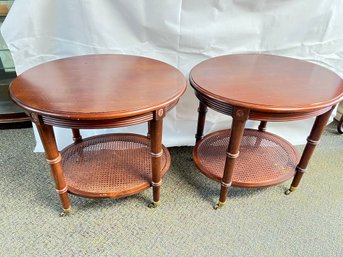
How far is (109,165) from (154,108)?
0.52m

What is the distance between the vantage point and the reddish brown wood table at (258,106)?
0.91m

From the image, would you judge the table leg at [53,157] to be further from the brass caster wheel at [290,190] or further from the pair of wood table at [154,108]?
the brass caster wheel at [290,190]

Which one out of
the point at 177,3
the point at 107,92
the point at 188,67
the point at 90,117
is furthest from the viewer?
the point at 188,67

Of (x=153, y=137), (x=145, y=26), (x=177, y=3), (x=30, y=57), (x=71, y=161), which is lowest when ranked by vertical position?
(x=71, y=161)

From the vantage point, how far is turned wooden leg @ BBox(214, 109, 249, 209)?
92cm

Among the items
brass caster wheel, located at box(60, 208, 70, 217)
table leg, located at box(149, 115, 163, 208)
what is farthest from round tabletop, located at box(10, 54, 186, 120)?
brass caster wheel, located at box(60, 208, 70, 217)

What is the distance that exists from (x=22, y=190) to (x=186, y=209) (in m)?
0.81

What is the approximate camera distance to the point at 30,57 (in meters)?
1.25

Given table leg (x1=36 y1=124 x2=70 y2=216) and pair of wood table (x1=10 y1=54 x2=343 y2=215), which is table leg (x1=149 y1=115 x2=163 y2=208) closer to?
pair of wood table (x1=10 y1=54 x2=343 y2=215)

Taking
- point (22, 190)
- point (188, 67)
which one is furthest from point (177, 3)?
point (22, 190)

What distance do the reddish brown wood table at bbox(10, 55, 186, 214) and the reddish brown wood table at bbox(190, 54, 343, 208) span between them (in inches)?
6.7

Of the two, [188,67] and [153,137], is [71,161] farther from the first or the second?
[188,67]

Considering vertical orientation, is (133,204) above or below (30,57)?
below

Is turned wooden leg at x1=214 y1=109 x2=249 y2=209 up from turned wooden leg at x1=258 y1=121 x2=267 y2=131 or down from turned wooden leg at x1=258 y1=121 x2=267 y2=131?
up
